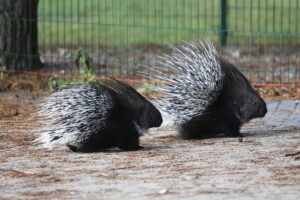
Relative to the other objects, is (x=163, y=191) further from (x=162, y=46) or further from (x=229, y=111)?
(x=162, y=46)

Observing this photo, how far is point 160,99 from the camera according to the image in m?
6.67

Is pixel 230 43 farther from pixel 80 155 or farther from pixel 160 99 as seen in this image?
pixel 80 155

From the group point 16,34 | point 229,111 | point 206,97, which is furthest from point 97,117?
point 16,34

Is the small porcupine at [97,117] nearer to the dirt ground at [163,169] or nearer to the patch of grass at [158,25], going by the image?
the dirt ground at [163,169]

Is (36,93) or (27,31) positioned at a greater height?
(27,31)

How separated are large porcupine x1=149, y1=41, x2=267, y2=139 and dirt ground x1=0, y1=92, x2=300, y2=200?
183 millimetres

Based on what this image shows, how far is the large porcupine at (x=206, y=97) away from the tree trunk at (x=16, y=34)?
4078 millimetres

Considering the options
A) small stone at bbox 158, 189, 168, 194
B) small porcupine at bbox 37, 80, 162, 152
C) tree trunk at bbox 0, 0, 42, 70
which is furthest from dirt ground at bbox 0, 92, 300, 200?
tree trunk at bbox 0, 0, 42, 70

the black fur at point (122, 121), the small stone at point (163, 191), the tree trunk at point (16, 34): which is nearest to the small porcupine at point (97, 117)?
the black fur at point (122, 121)

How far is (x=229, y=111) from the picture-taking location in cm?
664

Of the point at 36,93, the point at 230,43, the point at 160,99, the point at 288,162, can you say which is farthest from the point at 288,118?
the point at 230,43

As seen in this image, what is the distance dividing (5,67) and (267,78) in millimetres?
3949

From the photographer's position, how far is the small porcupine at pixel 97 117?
5.71 meters

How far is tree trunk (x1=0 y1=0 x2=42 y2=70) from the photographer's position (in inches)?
399
